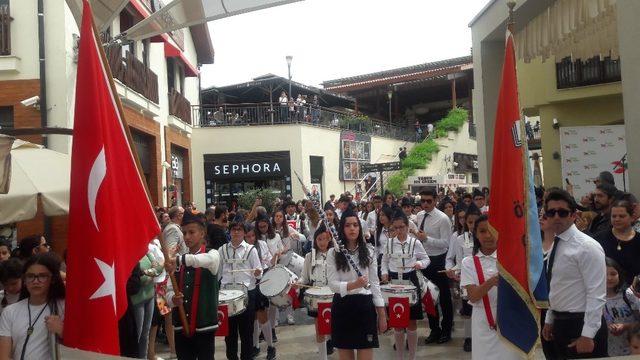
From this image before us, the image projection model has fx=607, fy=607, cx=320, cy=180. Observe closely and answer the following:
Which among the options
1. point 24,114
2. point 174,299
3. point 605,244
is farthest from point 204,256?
point 24,114

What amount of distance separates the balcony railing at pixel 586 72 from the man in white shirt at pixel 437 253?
7.76 meters

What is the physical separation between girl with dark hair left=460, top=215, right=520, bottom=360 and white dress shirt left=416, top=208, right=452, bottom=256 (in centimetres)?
382

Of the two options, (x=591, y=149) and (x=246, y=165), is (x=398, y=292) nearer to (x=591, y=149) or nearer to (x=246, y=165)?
(x=591, y=149)

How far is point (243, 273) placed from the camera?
307 inches

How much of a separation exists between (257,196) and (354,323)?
19.2m

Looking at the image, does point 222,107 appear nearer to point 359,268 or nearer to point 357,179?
point 357,179

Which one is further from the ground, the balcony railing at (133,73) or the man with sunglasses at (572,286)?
the balcony railing at (133,73)

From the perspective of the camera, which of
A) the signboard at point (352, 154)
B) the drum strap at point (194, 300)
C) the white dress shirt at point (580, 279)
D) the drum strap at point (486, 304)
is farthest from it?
the signboard at point (352, 154)

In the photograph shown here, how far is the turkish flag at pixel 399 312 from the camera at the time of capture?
6.92 meters

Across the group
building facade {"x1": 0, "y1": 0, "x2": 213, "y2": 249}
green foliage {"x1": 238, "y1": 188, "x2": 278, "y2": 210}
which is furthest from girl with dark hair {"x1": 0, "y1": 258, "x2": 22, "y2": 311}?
green foliage {"x1": 238, "y1": 188, "x2": 278, "y2": 210}

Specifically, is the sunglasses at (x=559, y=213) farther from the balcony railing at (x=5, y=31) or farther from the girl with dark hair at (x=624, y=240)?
the balcony railing at (x=5, y=31)

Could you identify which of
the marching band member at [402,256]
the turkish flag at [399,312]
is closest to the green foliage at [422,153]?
the marching band member at [402,256]

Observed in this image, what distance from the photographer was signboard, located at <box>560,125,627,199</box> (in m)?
12.0

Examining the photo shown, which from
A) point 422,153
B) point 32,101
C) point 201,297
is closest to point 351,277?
point 201,297
